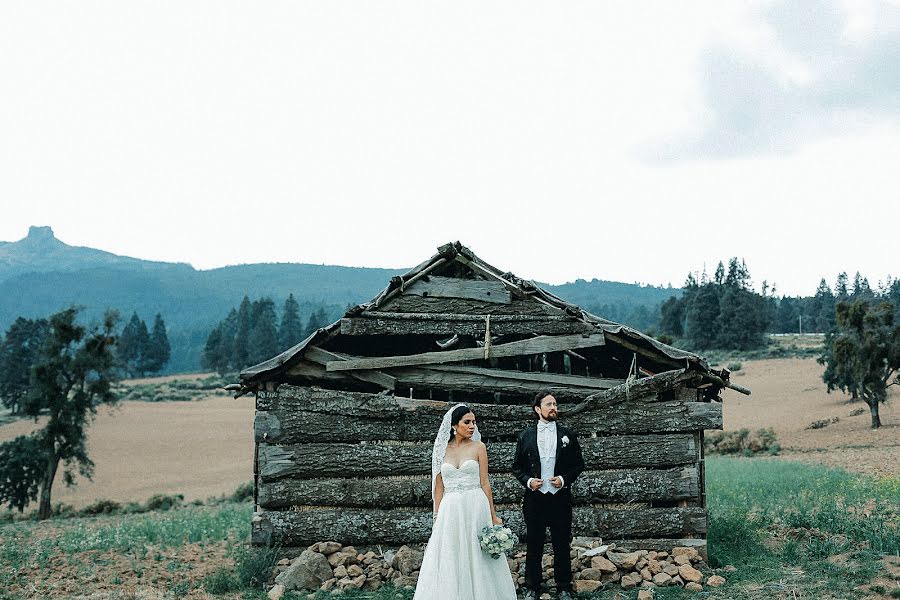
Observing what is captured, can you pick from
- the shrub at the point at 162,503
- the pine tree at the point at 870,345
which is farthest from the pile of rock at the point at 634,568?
the pine tree at the point at 870,345

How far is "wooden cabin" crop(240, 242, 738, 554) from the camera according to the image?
9539 millimetres

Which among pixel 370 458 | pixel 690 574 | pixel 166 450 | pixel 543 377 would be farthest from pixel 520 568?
pixel 166 450

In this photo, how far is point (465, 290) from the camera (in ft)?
32.9

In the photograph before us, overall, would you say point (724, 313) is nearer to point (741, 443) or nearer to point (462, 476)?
point (741, 443)

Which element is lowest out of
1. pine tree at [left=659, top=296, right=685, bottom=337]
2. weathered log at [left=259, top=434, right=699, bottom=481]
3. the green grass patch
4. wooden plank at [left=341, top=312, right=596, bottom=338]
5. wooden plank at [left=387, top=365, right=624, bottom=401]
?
the green grass patch

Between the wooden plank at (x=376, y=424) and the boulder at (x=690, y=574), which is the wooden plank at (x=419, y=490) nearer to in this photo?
the wooden plank at (x=376, y=424)

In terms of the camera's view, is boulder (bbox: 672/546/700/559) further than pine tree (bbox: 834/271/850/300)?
No

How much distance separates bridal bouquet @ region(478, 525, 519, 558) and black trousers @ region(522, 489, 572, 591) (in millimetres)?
1036

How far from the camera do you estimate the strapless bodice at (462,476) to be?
714cm

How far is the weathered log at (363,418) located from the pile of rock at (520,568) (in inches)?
53.8

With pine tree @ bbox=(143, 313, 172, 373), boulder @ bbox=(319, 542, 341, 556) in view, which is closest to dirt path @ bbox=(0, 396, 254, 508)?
boulder @ bbox=(319, 542, 341, 556)

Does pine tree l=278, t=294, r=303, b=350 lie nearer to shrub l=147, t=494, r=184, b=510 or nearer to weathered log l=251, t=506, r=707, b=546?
shrub l=147, t=494, r=184, b=510

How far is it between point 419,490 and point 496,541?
2765 millimetres

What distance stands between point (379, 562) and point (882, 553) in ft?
19.9
